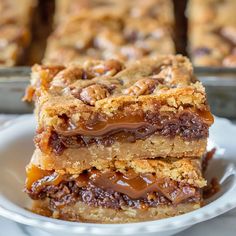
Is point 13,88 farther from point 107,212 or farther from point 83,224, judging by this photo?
point 83,224

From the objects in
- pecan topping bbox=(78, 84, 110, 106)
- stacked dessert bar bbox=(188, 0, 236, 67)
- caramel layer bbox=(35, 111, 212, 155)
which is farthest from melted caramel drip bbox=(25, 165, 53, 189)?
stacked dessert bar bbox=(188, 0, 236, 67)

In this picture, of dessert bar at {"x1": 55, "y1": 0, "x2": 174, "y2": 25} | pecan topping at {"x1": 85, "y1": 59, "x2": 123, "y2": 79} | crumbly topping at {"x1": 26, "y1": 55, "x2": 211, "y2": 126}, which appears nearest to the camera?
crumbly topping at {"x1": 26, "y1": 55, "x2": 211, "y2": 126}

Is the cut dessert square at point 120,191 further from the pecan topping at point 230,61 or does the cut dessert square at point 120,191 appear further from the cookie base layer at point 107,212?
the pecan topping at point 230,61

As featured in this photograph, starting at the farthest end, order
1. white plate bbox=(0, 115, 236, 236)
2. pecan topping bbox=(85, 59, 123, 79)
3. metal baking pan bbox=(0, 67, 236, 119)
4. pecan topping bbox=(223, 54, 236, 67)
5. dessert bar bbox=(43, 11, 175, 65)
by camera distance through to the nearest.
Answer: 1. dessert bar bbox=(43, 11, 175, 65)
2. pecan topping bbox=(223, 54, 236, 67)
3. metal baking pan bbox=(0, 67, 236, 119)
4. pecan topping bbox=(85, 59, 123, 79)
5. white plate bbox=(0, 115, 236, 236)

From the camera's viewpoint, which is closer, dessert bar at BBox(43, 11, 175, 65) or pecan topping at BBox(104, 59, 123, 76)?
pecan topping at BBox(104, 59, 123, 76)

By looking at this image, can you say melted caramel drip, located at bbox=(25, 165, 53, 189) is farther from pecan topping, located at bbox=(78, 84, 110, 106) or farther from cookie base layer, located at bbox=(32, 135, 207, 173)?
pecan topping, located at bbox=(78, 84, 110, 106)

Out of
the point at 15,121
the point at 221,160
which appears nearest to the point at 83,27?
the point at 15,121

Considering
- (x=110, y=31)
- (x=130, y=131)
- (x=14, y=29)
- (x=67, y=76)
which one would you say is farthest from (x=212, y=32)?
(x=130, y=131)

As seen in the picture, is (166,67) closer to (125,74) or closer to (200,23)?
(125,74)
